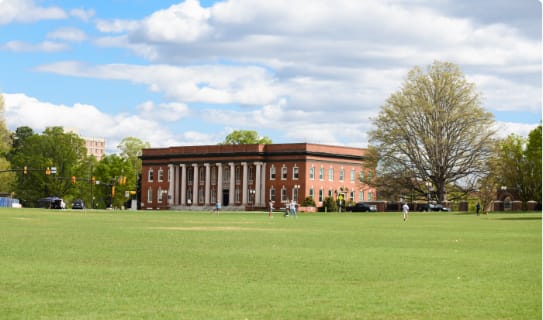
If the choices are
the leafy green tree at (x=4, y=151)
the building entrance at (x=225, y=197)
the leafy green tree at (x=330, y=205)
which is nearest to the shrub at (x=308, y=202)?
the leafy green tree at (x=330, y=205)

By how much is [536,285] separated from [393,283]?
2875mm

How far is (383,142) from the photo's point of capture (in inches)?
3875

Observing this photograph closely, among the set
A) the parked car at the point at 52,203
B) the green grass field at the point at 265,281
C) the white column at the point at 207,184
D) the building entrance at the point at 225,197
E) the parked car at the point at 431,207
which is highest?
the white column at the point at 207,184

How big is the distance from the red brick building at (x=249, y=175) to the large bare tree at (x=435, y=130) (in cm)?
2856

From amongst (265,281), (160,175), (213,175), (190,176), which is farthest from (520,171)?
(265,281)

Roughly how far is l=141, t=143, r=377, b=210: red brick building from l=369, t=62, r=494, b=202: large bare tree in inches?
1124

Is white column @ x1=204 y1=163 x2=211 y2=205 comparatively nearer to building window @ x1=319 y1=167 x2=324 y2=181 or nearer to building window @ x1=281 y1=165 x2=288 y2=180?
building window @ x1=281 y1=165 x2=288 y2=180

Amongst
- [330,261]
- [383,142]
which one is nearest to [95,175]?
[383,142]

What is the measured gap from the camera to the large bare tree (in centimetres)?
9588

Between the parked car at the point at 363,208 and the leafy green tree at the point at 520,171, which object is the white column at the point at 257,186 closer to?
the parked car at the point at 363,208

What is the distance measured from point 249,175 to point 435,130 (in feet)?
159

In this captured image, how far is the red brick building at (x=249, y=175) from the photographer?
439ft

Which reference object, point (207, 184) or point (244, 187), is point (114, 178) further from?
point (244, 187)

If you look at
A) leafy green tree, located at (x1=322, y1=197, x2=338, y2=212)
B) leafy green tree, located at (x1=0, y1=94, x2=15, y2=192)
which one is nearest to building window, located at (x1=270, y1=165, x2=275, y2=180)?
leafy green tree, located at (x1=322, y1=197, x2=338, y2=212)
